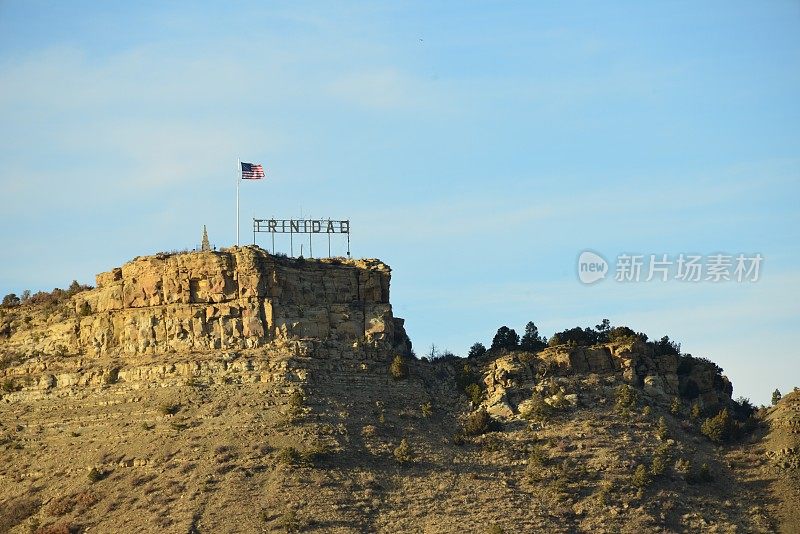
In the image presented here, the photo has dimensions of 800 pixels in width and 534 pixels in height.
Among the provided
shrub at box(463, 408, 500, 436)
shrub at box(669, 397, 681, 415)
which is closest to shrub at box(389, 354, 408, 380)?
shrub at box(463, 408, 500, 436)

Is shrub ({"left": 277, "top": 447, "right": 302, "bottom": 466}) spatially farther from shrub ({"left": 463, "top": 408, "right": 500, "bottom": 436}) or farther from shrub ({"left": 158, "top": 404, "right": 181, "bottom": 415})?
shrub ({"left": 463, "top": 408, "right": 500, "bottom": 436})

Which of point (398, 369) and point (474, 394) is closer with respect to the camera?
point (398, 369)

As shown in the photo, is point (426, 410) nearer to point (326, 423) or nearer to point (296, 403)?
point (326, 423)

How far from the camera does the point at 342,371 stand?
114375 mm

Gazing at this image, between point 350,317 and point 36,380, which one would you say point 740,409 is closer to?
point 350,317

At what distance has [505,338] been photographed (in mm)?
126375

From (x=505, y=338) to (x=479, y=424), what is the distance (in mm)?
13737

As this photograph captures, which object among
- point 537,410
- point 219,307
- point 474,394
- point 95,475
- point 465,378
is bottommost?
point 95,475

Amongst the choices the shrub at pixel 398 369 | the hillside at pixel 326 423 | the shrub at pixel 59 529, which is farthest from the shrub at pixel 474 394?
the shrub at pixel 59 529

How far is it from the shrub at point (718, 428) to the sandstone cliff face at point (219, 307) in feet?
58.4

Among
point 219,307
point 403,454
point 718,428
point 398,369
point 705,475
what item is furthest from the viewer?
point 718,428

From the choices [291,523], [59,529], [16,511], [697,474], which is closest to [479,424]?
[697,474]

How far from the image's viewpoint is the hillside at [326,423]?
104750 millimetres

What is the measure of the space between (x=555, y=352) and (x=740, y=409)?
12498mm
